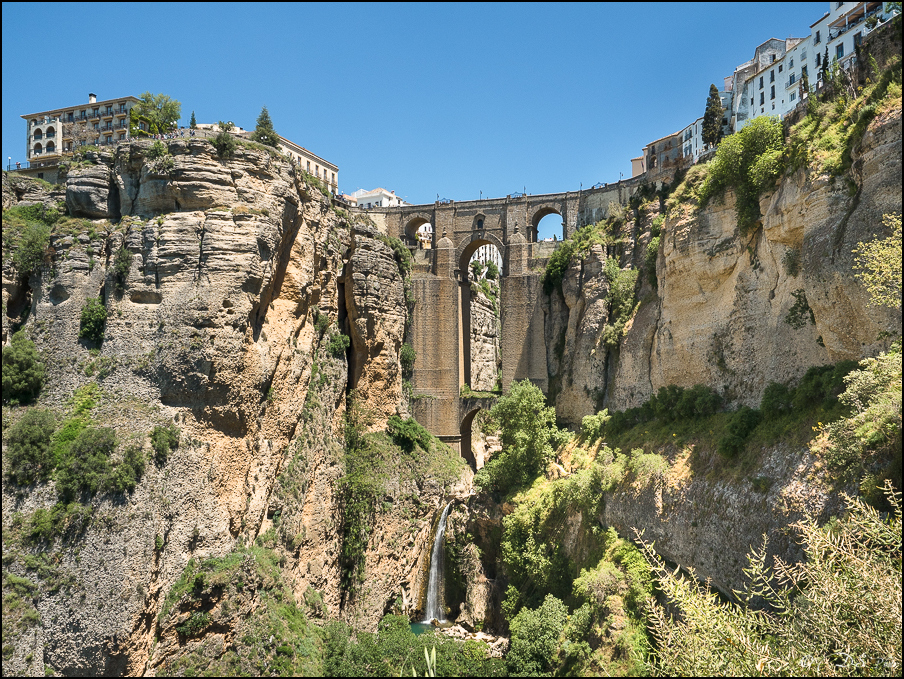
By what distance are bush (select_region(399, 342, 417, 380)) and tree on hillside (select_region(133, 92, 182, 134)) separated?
63.1 feet

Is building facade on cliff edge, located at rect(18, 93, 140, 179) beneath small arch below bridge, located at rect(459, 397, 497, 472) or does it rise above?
above

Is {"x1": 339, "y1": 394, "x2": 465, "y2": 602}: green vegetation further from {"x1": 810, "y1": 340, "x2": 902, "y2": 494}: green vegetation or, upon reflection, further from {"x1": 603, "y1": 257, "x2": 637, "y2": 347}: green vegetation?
{"x1": 810, "y1": 340, "x2": 902, "y2": 494}: green vegetation

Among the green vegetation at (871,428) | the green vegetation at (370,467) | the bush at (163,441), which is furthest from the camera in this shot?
the green vegetation at (370,467)

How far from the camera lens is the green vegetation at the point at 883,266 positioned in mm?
15906

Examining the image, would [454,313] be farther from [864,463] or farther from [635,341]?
[864,463]

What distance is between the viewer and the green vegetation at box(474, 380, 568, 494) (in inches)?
1336

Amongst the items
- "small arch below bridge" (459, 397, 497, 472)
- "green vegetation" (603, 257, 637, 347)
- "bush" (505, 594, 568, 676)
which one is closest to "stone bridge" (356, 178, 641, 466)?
"small arch below bridge" (459, 397, 497, 472)

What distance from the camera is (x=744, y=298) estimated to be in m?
25.2

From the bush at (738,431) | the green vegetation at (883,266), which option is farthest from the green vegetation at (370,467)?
the green vegetation at (883,266)

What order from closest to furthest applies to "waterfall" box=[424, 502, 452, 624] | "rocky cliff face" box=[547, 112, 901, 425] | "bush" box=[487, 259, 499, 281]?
"rocky cliff face" box=[547, 112, 901, 425], "waterfall" box=[424, 502, 452, 624], "bush" box=[487, 259, 499, 281]

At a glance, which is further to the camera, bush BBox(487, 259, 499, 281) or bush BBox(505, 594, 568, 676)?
bush BBox(487, 259, 499, 281)

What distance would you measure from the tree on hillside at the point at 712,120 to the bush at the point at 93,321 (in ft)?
102

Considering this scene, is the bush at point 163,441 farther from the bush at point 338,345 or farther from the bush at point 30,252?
the bush at point 338,345

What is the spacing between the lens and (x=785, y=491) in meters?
18.3
